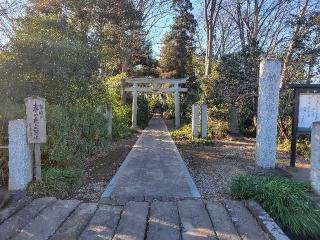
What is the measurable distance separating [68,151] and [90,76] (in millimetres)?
4601

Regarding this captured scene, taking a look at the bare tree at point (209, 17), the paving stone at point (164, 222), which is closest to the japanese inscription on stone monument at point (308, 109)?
the paving stone at point (164, 222)

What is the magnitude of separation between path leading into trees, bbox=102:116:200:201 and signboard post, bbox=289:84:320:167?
2.97 m

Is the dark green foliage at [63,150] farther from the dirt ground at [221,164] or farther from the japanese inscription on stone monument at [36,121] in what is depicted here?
the dirt ground at [221,164]

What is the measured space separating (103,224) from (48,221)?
2.38ft

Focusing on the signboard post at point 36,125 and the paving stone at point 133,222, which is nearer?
the paving stone at point 133,222

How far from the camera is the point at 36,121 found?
19.0ft

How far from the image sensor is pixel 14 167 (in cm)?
545

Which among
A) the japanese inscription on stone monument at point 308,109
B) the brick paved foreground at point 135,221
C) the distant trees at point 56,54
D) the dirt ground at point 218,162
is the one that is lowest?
the dirt ground at point 218,162

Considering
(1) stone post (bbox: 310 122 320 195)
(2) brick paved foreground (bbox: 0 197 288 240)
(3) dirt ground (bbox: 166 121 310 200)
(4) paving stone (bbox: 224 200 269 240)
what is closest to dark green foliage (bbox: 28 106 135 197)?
(2) brick paved foreground (bbox: 0 197 288 240)

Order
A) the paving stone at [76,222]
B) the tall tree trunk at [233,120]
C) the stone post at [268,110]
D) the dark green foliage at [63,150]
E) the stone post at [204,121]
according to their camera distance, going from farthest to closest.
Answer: the tall tree trunk at [233,120], the stone post at [204,121], the stone post at [268,110], the dark green foliage at [63,150], the paving stone at [76,222]

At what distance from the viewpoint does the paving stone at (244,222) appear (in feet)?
12.8

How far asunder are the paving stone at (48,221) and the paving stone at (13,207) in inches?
15.1

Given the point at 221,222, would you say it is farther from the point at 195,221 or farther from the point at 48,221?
the point at 48,221

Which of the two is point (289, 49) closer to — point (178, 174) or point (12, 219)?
point (178, 174)
